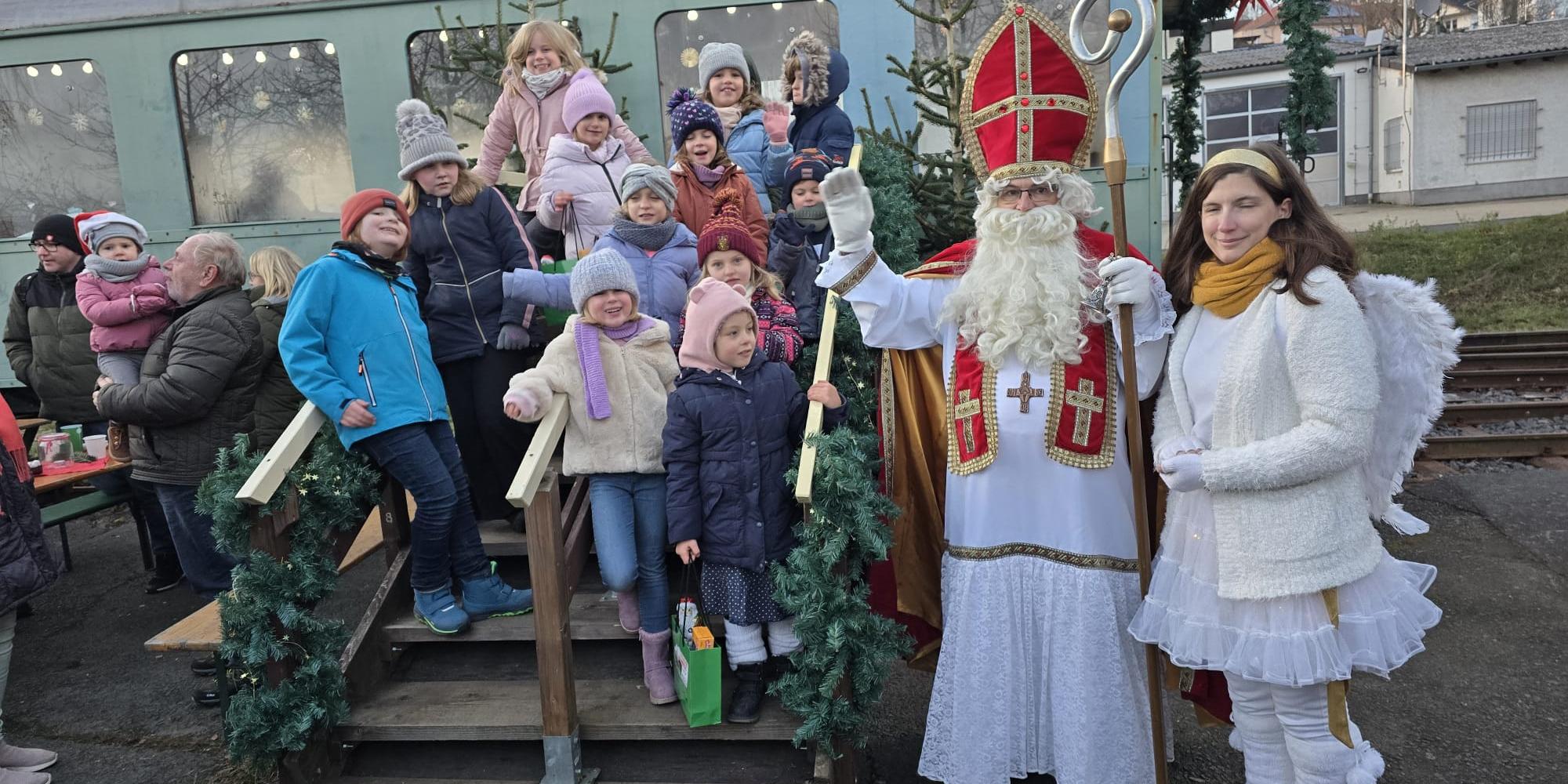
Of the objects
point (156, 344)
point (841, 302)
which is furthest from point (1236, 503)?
point (156, 344)

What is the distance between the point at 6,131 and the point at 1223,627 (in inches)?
366

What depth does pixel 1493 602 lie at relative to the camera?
5059 mm

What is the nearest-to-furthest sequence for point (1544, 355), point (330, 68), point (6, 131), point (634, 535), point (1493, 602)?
1. point (634, 535)
2. point (1493, 602)
3. point (330, 68)
4. point (6, 131)
5. point (1544, 355)

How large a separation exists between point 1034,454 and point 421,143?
283 centimetres

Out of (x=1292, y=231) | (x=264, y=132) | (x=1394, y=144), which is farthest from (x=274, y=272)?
(x=1394, y=144)

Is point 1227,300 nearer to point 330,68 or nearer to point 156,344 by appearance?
point 156,344

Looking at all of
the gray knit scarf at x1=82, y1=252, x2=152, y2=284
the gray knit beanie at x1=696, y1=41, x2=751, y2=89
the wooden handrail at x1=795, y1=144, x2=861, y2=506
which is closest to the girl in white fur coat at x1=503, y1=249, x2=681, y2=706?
the wooden handrail at x1=795, y1=144, x2=861, y2=506

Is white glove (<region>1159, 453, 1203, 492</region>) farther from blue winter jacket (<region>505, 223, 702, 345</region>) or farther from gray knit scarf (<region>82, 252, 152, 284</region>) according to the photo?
gray knit scarf (<region>82, 252, 152, 284</region>)

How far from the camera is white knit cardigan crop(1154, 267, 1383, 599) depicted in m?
2.46

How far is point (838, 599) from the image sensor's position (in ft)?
10.0

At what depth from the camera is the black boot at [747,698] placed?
334 centimetres

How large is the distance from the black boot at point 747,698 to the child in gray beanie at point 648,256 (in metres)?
1.46

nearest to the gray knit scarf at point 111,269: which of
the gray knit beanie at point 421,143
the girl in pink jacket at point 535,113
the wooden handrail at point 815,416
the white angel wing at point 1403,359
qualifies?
the girl in pink jacket at point 535,113

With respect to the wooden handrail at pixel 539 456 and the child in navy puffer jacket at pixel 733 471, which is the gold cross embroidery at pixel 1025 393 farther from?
the wooden handrail at pixel 539 456
